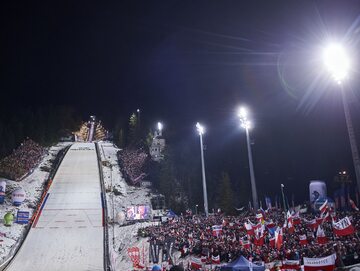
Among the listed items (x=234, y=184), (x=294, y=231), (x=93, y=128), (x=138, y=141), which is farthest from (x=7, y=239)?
(x=93, y=128)

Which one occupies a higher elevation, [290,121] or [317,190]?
[290,121]

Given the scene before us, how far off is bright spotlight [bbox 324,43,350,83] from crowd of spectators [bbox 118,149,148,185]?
1725 inches

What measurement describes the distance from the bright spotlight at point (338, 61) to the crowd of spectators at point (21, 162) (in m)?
45.1

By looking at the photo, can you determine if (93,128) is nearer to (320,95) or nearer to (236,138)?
(236,138)

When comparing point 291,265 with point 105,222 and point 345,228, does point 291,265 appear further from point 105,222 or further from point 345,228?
point 105,222

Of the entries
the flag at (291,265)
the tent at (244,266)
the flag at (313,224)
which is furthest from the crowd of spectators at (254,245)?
the tent at (244,266)

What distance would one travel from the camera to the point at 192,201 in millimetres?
52719

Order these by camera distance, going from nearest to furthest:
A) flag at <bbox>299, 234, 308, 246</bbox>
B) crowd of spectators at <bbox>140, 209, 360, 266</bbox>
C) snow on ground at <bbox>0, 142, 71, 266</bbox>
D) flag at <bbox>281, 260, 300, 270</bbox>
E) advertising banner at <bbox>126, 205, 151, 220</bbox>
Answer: flag at <bbox>281, 260, 300, 270</bbox> → crowd of spectators at <bbox>140, 209, 360, 266</bbox> → flag at <bbox>299, 234, 308, 246</bbox> → snow on ground at <bbox>0, 142, 71, 266</bbox> → advertising banner at <bbox>126, 205, 151, 220</bbox>

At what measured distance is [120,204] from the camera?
46219 millimetres

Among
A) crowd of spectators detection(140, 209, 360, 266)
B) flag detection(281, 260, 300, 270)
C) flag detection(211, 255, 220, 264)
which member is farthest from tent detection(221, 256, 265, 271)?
flag detection(211, 255, 220, 264)

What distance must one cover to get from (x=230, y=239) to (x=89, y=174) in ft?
124

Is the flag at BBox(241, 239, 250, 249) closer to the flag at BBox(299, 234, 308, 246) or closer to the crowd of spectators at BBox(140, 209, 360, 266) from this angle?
the crowd of spectators at BBox(140, 209, 360, 266)

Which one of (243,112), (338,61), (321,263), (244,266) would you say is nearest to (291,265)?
(321,263)

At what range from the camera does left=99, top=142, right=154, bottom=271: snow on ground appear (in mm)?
30312
